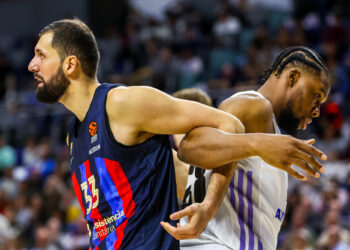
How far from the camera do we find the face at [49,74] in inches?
117

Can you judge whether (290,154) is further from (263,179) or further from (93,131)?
(93,131)

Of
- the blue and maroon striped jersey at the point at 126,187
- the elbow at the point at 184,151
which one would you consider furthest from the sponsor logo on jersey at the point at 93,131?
the elbow at the point at 184,151

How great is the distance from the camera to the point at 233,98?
308cm

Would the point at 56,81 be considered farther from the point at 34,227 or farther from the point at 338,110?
the point at 34,227

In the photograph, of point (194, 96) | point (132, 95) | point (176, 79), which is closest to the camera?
point (132, 95)

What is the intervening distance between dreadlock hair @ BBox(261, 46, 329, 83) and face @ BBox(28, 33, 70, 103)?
125 cm

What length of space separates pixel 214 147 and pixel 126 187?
1.67 feet

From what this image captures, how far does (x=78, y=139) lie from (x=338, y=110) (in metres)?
5.86

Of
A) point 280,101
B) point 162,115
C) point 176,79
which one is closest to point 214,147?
point 162,115

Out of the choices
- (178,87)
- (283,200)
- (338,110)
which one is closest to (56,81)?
(283,200)

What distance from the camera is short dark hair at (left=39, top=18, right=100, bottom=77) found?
9.82ft

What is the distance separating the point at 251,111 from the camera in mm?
3006

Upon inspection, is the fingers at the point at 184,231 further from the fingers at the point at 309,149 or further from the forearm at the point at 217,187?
the fingers at the point at 309,149

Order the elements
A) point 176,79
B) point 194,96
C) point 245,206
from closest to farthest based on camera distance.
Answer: point 245,206 → point 194,96 → point 176,79
